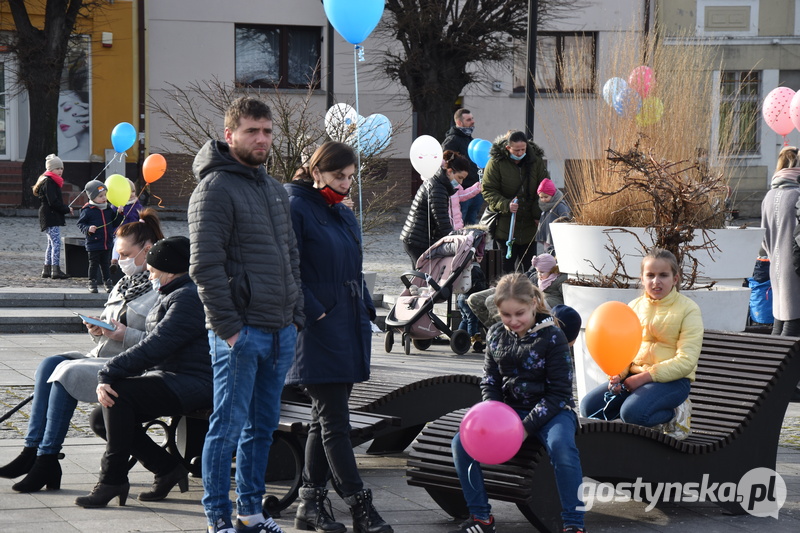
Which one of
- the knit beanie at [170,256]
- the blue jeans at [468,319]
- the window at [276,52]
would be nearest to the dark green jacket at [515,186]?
the blue jeans at [468,319]

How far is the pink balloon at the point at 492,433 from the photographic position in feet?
15.9

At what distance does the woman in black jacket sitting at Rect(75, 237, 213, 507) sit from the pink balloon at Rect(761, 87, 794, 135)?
12.9 metres

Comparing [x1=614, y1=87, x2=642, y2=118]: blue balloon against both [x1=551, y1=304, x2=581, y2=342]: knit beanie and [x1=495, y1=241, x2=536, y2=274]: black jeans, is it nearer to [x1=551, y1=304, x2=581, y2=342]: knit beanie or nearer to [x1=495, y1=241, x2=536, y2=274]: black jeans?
[x1=551, y1=304, x2=581, y2=342]: knit beanie

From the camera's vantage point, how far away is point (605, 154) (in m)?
8.23

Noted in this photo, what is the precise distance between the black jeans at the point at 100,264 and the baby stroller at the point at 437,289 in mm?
4775

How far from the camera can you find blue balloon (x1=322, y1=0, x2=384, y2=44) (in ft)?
37.6

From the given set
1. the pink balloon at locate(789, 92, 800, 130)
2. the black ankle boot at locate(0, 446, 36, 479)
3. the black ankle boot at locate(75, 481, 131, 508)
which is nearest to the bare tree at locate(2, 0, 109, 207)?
the pink balloon at locate(789, 92, 800, 130)

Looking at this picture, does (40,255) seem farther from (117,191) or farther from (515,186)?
(515,186)

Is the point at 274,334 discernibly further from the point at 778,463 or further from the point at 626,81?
the point at 626,81

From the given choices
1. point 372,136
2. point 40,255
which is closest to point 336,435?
point 372,136

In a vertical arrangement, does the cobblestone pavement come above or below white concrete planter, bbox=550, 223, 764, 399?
below

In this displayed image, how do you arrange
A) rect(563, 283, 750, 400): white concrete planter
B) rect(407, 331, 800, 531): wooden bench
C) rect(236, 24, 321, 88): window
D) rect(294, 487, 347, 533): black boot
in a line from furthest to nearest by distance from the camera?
rect(236, 24, 321, 88): window, rect(563, 283, 750, 400): white concrete planter, rect(294, 487, 347, 533): black boot, rect(407, 331, 800, 531): wooden bench

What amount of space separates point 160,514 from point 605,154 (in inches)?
166

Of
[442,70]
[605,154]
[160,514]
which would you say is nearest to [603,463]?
[160,514]
